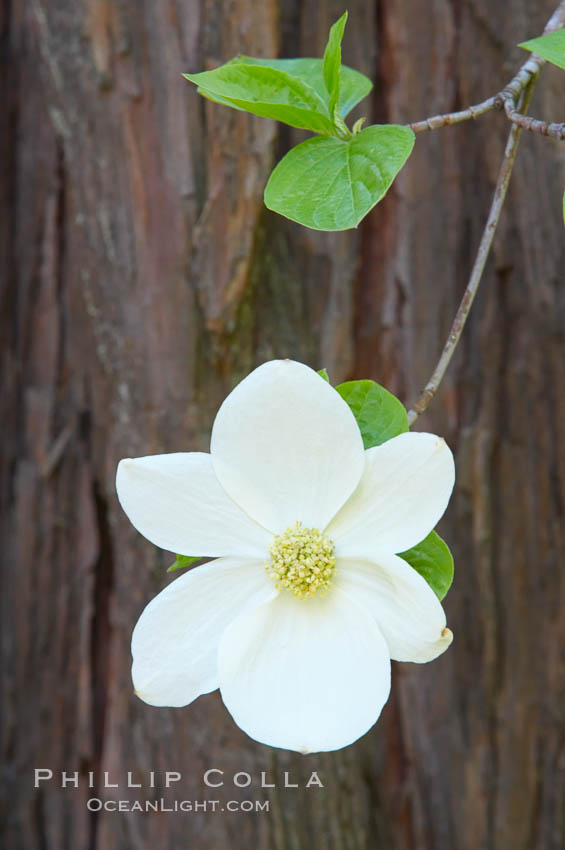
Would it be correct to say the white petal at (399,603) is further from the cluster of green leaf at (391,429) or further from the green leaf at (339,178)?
the green leaf at (339,178)

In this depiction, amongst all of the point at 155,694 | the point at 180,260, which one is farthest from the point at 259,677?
the point at 180,260

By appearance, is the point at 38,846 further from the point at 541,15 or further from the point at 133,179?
the point at 541,15

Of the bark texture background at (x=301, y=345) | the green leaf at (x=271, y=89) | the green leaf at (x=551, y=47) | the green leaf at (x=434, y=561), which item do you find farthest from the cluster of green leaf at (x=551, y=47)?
the bark texture background at (x=301, y=345)

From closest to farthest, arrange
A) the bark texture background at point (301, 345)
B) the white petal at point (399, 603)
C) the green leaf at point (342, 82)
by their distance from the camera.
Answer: the white petal at point (399, 603) → the green leaf at point (342, 82) → the bark texture background at point (301, 345)

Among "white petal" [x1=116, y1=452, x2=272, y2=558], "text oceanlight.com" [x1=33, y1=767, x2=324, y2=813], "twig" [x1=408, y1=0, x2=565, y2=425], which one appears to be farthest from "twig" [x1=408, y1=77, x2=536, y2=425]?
"text oceanlight.com" [x1=33, y1=767, x2=324, y2=813]

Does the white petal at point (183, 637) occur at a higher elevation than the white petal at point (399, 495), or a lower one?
lower

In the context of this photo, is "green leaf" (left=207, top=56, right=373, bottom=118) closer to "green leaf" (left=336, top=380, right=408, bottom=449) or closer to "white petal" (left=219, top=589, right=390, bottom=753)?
"green leaf" (left=336, top=380, right=408, bottom=449)

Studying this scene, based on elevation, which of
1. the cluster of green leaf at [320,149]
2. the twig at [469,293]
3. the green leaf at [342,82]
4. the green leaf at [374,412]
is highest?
the green leaf at [342,82]
